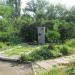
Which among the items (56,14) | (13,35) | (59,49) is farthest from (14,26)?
(59,49)

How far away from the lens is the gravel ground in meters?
11.5

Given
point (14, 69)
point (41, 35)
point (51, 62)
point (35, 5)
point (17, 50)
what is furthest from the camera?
point (35, 5)

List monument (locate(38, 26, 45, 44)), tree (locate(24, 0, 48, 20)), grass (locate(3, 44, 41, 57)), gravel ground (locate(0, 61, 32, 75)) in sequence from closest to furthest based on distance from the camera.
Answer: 1. gravel ground (locate(0, 61, 32, 75))
2. grass (locate(3, 44, 41, 57))
3. monument (locate(38, 26, 45, 44))
4. tree (locate(24, 0, 48, 20))

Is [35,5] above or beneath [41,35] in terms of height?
above

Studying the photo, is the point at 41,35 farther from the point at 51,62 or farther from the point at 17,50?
the point at 51,62

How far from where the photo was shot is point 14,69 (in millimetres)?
12312

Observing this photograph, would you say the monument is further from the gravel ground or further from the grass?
the gravel ground

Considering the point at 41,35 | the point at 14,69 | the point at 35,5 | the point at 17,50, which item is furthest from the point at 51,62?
the point at 35,5

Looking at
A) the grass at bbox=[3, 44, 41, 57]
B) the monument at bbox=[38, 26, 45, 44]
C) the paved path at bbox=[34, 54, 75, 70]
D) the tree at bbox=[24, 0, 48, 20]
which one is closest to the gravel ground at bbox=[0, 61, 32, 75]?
the paved path at bbox=[34, 54, 75, 70]

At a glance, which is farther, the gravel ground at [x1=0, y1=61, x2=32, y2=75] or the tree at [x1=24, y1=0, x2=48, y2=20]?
the tree at [x1=24, y1=0, x2=48, y2=20]

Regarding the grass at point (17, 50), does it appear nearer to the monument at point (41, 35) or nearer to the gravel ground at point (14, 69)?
the gravel ground at point (14, 69)

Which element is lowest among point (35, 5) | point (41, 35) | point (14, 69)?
point (14, 69)

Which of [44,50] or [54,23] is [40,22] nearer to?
[54,23]

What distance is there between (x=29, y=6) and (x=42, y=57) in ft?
122
